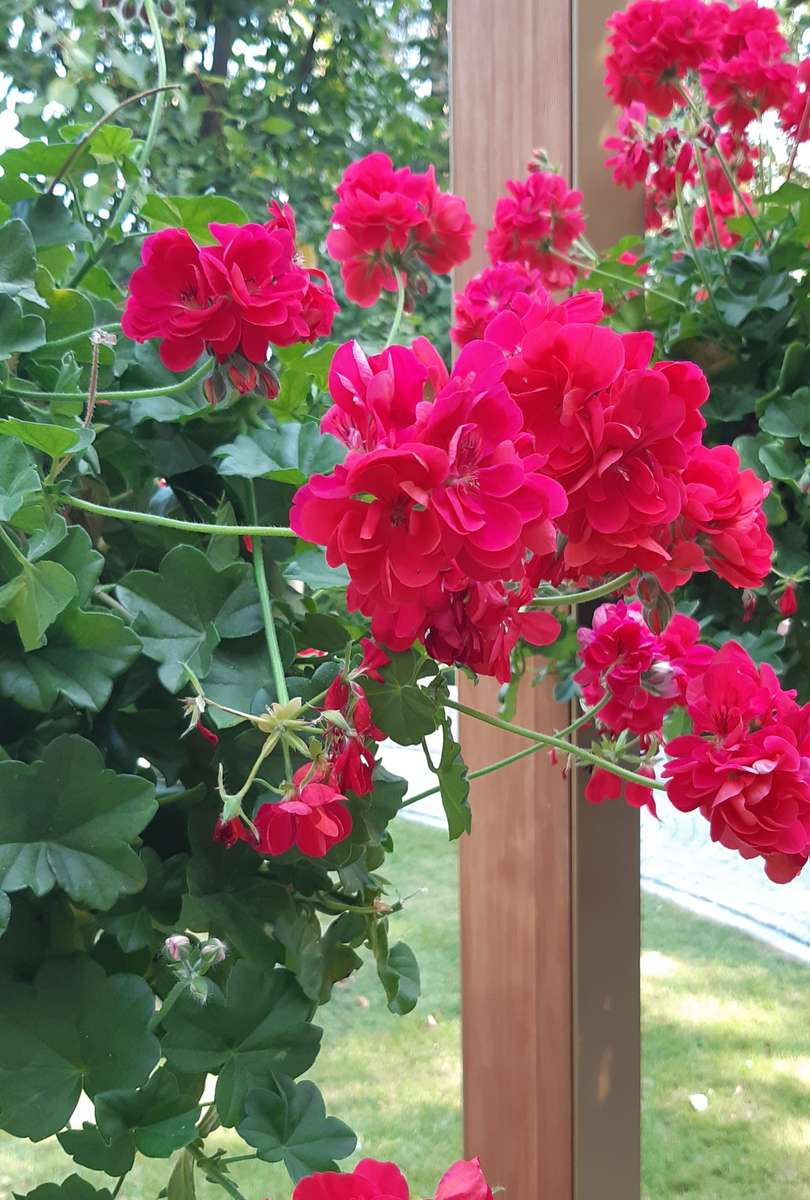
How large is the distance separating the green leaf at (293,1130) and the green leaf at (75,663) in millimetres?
167

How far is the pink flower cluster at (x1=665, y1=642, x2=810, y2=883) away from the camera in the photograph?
407 millimetres

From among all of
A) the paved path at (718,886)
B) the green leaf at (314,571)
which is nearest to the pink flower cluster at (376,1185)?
the green leaf at (314,571)

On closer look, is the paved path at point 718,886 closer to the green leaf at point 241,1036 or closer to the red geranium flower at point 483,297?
the red geranium flower at point 483,297

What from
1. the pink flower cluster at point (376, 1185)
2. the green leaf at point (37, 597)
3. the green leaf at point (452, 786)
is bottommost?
the pink flower cluster at point (376, 1185)

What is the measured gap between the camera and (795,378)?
0.85 metres

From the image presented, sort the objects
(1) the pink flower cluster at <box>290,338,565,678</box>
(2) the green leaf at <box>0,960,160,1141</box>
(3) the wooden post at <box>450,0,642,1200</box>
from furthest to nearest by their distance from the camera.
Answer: (3) the wooden post at <box>450,0,642,1200</box> < (2) the green leaf at <box>0,960,160,1141</box> < (1) the pink flower cluster at <box>290,338,565,678</box>

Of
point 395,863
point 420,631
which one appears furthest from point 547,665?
point 420,631

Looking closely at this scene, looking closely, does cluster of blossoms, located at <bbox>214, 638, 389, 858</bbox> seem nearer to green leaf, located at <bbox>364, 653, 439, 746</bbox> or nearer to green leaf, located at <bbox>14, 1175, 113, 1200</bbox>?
green leaf, located at <bbox>364, 653, 439, 746</bbox>

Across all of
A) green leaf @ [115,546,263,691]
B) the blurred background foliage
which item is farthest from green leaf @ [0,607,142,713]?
the blurred background foliage

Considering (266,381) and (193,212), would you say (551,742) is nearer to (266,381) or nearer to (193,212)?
(266,381)

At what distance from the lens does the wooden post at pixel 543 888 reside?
3.25 feet

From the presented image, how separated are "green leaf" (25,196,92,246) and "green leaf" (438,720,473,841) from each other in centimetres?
33

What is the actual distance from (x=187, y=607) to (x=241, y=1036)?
18 cm

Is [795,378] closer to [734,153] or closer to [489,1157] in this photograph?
[734,153]
